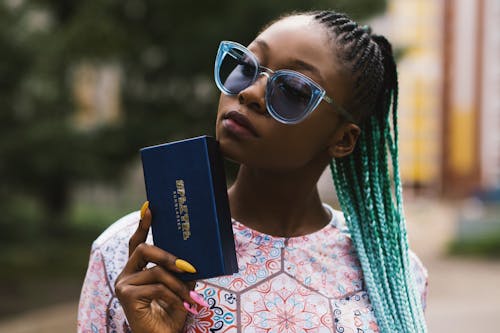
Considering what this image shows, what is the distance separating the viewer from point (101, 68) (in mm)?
8594

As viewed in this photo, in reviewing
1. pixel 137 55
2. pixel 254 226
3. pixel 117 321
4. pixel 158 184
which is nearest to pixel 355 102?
pixel 254 226

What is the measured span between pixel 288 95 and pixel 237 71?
0.12 metres

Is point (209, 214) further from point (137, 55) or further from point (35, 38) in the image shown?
point (137, 55)

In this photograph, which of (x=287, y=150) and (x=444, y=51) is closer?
(x=287, y=150)

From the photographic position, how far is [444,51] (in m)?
24.2

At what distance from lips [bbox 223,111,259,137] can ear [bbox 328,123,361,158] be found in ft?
0.70

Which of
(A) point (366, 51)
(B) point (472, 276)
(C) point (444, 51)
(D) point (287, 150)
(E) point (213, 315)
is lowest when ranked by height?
(B) point (472, 276)

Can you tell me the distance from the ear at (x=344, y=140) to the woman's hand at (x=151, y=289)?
→ 1.43ft

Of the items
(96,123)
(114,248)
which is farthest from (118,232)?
(96,123)

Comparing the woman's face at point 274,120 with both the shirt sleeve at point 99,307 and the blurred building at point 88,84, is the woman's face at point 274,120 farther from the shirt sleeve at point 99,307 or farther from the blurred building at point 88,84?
the blurred building at point 88,84

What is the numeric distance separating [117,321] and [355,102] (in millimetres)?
650

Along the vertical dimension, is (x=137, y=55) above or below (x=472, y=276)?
above

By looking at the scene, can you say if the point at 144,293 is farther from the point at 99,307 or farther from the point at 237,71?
the point at 237,71

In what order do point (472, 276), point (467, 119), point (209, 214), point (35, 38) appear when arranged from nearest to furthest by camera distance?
point (209, 214)
point (35, 38)
point (472, 276)
point (467, 119)
